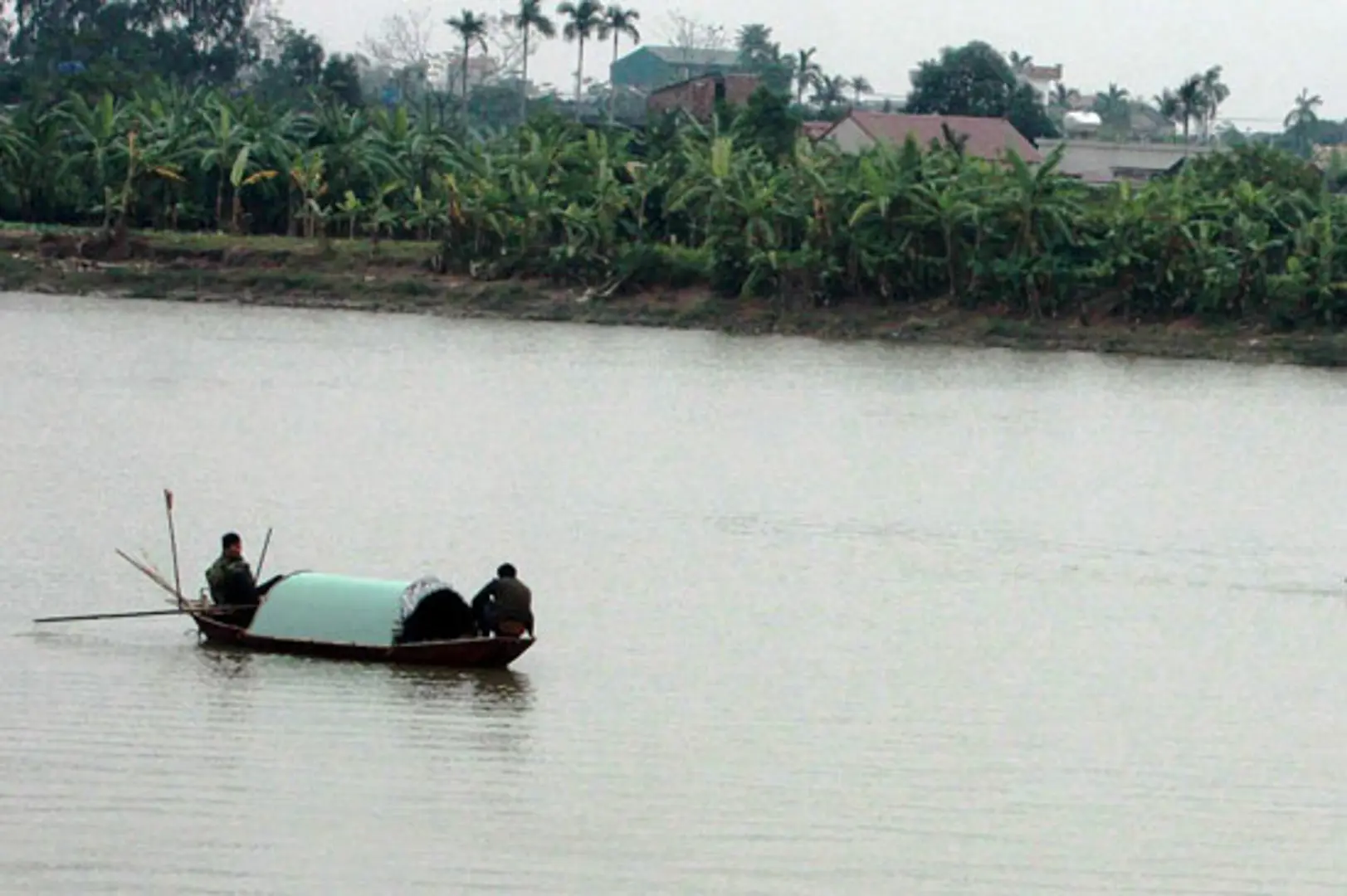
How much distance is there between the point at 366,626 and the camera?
1563 centimetres

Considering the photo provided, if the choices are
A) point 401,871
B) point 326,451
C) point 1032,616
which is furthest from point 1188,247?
point 401,871

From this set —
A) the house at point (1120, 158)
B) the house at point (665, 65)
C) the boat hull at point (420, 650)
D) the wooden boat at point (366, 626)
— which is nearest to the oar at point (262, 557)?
the wooden boat at point (366, 626)

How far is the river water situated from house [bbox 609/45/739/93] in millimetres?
68732

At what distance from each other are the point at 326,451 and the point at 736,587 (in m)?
7.84

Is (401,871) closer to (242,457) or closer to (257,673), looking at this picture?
(257,673)

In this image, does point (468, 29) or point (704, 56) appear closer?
point (468, 29)

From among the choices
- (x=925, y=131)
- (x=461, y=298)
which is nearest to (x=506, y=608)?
(x=461, y=298)

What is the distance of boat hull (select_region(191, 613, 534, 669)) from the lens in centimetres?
1552

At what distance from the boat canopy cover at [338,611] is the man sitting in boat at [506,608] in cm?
32

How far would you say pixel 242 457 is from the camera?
25.5 meters

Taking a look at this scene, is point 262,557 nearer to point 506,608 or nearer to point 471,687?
point 506,608

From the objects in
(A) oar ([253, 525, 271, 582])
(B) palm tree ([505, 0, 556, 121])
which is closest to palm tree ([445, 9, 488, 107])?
(B) palm tree ([505, 0, 556, 121])

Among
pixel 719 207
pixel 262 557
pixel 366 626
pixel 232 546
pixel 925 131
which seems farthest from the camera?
pixel 925 131

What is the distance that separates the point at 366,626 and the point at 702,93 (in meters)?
52.7
